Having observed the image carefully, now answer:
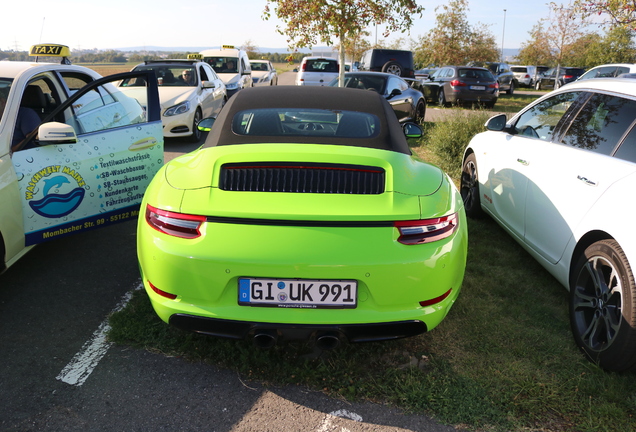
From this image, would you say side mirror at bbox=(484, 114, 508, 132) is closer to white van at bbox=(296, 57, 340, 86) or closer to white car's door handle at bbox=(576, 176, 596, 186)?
white car's door handle at bbox=(576, 176, 596, 186)

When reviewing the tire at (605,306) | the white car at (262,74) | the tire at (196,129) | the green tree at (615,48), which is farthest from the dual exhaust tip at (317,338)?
the green tree at (615,48)

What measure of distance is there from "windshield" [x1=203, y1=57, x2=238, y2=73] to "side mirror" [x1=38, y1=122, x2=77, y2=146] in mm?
A: 15139

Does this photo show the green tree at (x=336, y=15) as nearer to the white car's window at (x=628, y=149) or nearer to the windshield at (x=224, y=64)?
the windshield at (x=224, y=64)

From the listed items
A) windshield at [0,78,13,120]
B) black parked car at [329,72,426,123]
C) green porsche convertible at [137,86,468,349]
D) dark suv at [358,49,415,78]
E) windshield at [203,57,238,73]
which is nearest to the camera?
green porsche convertible at [137,86,468,349]

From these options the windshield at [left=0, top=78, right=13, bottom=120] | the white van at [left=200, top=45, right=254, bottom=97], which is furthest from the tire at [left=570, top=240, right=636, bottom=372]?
the white van at [left=200, top=45, right=254, bottom=97]

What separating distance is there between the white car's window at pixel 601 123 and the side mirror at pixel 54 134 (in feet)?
11.9

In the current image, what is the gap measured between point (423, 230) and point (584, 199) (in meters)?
1.31

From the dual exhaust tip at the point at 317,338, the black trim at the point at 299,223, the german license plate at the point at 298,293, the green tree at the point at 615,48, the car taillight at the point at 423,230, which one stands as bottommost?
the dual exhaust tip at the point at 317,338

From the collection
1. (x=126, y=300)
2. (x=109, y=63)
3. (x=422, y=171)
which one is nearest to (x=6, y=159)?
(x=126, y=300)

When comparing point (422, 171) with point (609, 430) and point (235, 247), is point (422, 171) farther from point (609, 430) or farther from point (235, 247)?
point (609, 430)

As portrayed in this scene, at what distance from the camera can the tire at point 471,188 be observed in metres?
5.61

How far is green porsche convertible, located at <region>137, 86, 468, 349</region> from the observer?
2490mm

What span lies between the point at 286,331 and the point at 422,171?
4.03 feet

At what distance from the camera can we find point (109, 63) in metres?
52.3
